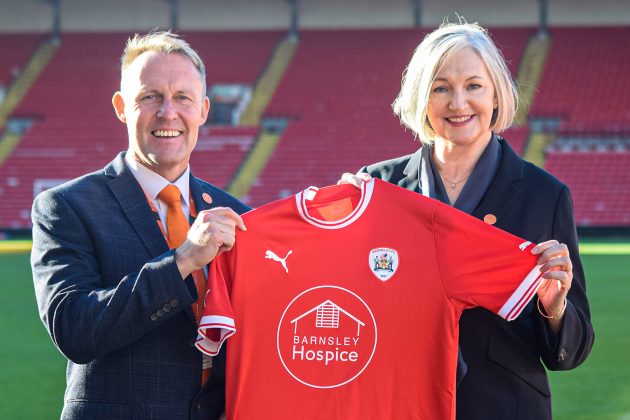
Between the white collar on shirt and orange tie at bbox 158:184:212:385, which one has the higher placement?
the white collar on shirt

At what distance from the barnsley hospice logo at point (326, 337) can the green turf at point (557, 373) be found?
300cm

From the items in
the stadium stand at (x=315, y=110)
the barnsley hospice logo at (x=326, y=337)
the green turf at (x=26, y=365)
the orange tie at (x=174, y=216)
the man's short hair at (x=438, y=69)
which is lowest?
the green turf at (x=26, y=365)

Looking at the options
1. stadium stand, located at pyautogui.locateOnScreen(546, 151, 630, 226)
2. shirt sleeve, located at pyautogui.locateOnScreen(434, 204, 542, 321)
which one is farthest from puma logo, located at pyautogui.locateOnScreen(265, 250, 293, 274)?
stadium stand, located at pyautogui.locateOnScreen(546, 151, 630, 226)

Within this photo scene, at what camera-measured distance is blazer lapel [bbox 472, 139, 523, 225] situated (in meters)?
2.73

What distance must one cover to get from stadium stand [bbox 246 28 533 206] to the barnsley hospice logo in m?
18.4

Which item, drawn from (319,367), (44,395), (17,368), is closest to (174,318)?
(319,367)

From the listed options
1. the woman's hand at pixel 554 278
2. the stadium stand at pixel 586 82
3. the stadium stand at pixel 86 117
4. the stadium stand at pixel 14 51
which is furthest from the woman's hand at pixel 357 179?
the stadium stand at pixel 14 51

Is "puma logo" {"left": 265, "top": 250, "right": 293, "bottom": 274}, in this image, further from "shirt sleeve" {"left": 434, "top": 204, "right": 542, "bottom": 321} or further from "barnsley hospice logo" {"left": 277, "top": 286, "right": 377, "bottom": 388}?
"shirt sleeve" {"left": 434, "top": 204, "right": 542, "bottom": 321}

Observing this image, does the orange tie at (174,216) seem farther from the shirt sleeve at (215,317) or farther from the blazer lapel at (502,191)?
the blazer lapel at (502,191)

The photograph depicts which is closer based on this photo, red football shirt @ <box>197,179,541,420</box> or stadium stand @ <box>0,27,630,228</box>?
red football shirt @ <box>197,179,541,420</box>

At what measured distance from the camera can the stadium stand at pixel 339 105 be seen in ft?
71.4

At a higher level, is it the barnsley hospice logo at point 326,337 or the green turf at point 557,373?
the barnsley hospice logo at point 326,337

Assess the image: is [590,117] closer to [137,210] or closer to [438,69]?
[438,69]

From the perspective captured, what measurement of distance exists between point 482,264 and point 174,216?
988 millimetres
